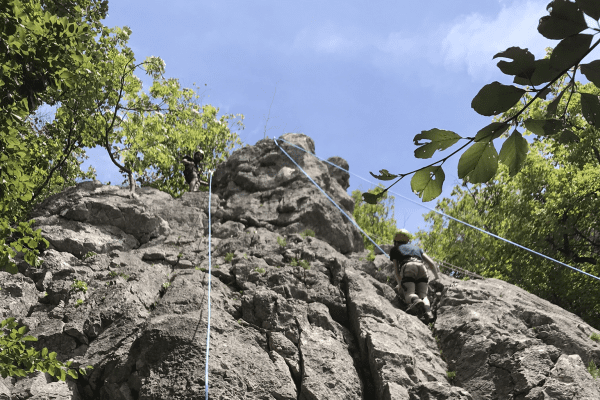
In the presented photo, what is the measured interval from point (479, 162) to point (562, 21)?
36cm

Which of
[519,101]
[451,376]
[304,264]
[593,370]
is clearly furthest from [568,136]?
[304,264]

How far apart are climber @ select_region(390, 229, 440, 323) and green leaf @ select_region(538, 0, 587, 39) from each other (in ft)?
22.0

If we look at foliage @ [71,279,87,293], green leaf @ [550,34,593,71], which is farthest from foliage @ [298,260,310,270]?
green leaf @ [550,34,593,71]

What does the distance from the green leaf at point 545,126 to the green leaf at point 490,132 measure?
4.7 inches

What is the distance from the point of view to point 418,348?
6.34 metres

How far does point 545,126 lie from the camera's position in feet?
4.06

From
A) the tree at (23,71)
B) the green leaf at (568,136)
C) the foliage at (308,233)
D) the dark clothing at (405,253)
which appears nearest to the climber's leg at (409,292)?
the dark clothing at (405,253)

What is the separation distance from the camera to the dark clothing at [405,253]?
766cm

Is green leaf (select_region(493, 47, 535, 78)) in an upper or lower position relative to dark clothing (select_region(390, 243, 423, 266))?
lower

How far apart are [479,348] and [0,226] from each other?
5.70m

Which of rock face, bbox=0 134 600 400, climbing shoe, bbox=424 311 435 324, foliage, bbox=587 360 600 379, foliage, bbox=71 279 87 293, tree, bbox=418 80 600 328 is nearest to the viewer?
rock face, bbox=0 134 600 400

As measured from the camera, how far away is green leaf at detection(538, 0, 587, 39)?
982mm

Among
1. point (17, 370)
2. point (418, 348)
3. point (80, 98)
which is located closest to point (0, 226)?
point (17, 370)

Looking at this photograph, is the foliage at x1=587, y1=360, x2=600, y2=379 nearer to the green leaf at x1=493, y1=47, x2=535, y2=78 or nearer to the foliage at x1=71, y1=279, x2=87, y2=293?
the green leaf at x1=493, y1=47, x2=535, y2=78
